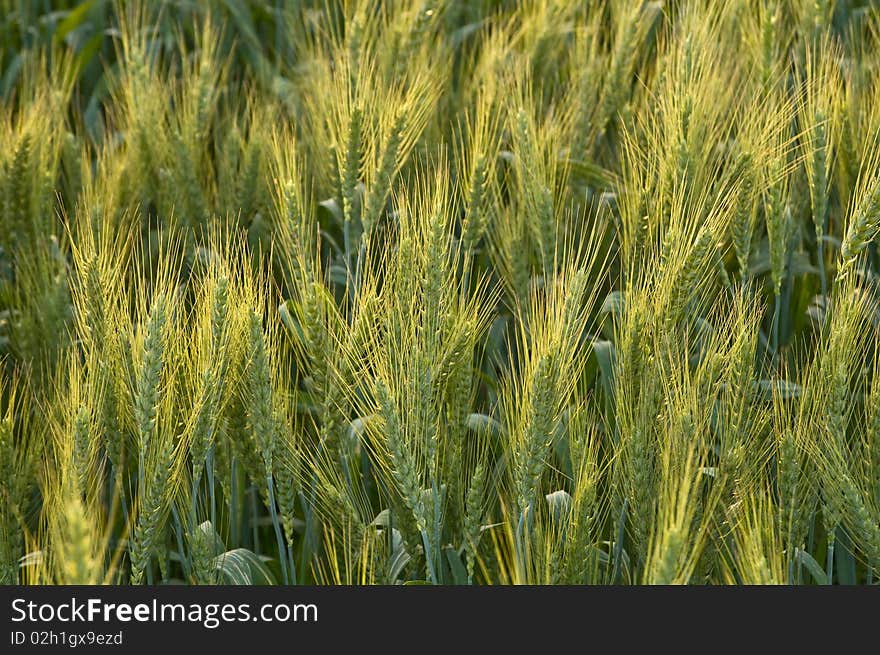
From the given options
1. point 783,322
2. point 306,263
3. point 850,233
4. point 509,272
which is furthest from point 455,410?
point 783,322

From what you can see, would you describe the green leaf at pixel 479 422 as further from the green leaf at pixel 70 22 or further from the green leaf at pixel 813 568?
the green leaf at pixel 70 22

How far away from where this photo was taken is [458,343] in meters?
1.69

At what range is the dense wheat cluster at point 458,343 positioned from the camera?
5.12 ft

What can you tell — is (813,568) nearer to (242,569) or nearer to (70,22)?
(242,569)

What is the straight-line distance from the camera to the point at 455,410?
1732 millimetres

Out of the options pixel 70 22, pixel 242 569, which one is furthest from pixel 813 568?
pixel 70 22

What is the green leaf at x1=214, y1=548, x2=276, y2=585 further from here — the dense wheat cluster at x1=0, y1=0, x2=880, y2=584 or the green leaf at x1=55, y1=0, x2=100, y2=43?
the green leaf at x1=55, y1=0, x2=100, y2=43

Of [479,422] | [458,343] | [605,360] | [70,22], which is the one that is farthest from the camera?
[70,22]

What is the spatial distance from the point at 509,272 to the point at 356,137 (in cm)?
42

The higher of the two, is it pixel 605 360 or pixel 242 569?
pixel 605 360

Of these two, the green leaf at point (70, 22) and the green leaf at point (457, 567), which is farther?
the green leaf at point (70, 22)

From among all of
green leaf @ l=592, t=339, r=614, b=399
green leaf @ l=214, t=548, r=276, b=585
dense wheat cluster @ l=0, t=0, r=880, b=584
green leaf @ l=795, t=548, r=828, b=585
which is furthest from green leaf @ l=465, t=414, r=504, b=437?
green leaf @ l=795, t=548, r=828, b=585

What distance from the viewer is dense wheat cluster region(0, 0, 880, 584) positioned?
156 centimetres

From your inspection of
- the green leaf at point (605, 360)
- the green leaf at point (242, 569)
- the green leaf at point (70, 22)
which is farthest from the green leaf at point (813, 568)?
the green leaf at point (70, 22)
